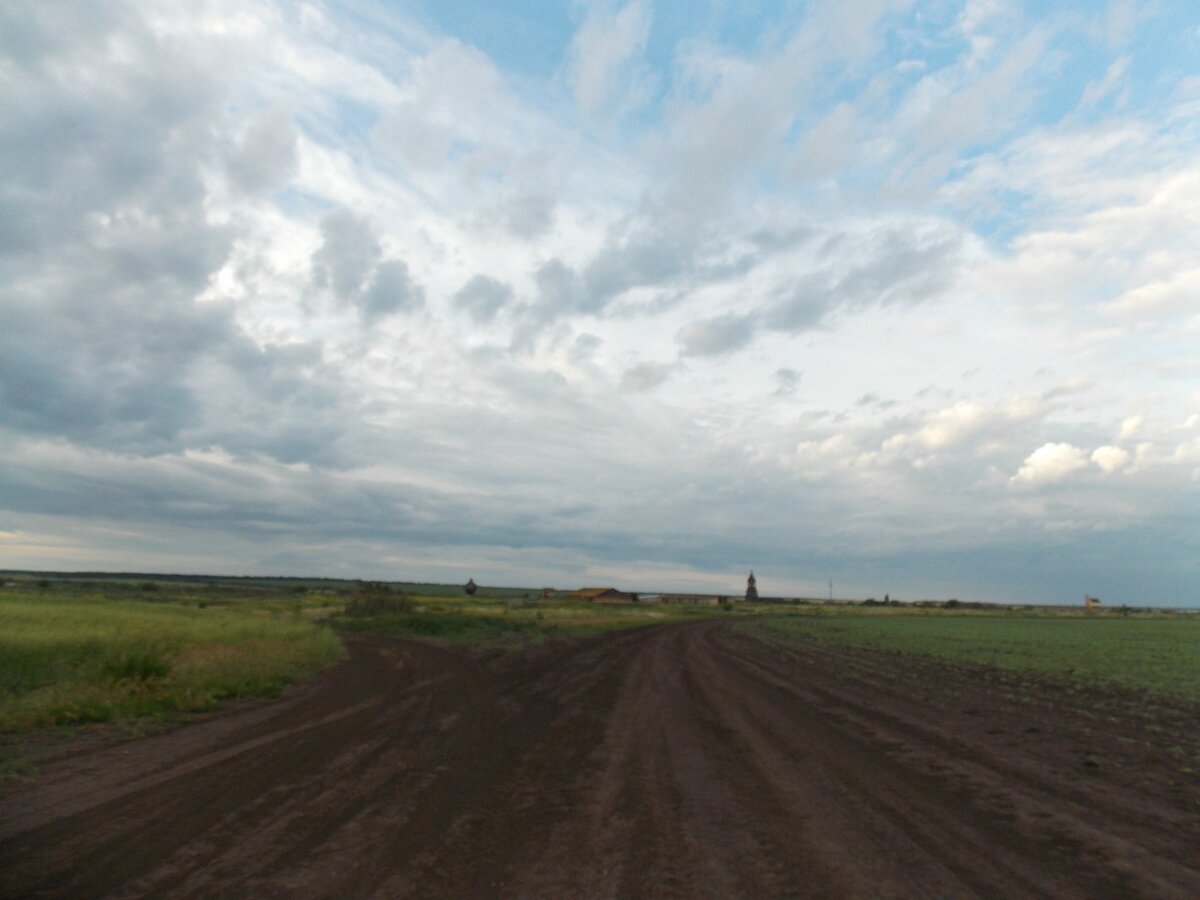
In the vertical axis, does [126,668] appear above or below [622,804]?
above

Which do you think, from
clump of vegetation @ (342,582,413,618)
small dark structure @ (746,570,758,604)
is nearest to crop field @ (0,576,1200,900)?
clump of vegetation @ (342,582,413,618)

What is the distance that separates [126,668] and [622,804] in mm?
13365

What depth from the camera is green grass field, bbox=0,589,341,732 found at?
46.1ft

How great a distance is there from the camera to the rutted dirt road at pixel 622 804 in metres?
6.16

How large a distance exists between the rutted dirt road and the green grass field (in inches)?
72.8

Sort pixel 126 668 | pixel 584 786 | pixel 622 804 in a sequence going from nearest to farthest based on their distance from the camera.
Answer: pixel 622 804 < pixel 584 786 < pixel 126 668

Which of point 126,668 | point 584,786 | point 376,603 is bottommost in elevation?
point 584,786

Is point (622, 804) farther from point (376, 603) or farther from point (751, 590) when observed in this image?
point (751, 590)

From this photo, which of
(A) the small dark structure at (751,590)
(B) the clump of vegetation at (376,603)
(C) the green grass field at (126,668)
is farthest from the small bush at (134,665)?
(A) the small dark structure at (751,590)

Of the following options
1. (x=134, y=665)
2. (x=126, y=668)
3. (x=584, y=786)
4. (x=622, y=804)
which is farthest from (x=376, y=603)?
(x=622, y=804)

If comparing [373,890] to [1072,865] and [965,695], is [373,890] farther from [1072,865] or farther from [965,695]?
[965,695]

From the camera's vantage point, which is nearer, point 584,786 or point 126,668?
point 584,786

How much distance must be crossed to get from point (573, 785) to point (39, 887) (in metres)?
5.43

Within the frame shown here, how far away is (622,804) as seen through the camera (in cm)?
861
